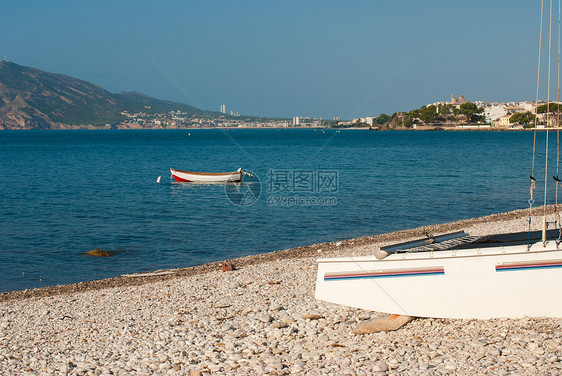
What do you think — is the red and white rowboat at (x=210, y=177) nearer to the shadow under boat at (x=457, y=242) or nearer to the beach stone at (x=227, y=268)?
the beach stone at (x=227, y=268)

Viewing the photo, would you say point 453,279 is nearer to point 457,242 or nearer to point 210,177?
point 457,242

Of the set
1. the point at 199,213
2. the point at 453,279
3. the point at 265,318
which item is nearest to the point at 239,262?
the point at 265,318

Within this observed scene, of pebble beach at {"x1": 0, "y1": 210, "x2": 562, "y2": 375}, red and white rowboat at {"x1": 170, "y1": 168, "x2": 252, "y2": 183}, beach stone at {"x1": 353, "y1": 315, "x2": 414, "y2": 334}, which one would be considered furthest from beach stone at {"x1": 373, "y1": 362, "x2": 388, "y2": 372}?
red and white rowboat at {"x1": 170, "y1": 168, "x2": 252, "y2": 183}

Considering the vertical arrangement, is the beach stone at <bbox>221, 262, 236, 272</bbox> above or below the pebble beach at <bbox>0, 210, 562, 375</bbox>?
below

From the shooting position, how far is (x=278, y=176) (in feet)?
162

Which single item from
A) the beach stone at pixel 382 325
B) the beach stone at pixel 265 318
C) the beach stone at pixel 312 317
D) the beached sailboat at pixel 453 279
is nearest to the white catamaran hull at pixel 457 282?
the beached sailboat at pixel 453 279

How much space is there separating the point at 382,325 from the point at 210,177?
33215 mm

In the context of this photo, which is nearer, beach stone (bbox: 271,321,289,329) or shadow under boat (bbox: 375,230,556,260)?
Result: shadow under boat (bbox: 375,230,556,260)

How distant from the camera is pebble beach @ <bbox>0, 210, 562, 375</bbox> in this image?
25.0 ft

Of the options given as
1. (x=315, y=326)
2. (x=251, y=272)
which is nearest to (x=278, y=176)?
(x=251, y=272)

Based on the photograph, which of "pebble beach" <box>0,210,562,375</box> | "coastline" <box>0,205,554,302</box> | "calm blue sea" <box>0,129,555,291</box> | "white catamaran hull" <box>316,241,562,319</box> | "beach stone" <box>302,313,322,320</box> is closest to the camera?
"pebble beach" <box>0,210,562,375</box>

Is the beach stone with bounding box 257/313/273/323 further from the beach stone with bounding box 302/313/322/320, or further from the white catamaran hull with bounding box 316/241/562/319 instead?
the white catamaran hull with bounding box 316/241/562/319

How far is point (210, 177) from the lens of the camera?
41094mm

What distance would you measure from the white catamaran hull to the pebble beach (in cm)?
26
